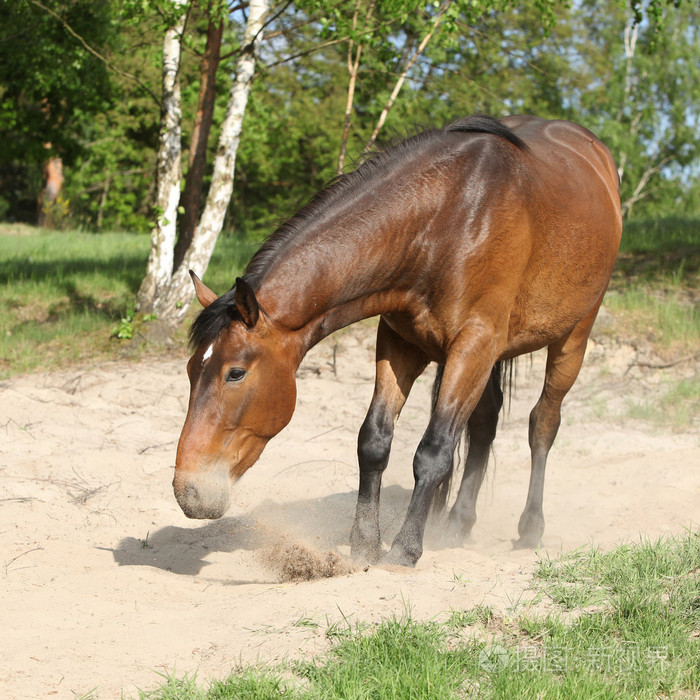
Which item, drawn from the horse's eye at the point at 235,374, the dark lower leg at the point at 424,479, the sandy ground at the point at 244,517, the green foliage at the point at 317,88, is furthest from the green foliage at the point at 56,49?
the dark lower leg at the point at 424,479

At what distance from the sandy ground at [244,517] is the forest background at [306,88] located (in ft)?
6.41

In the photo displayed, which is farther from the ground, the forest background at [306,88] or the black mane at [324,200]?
the forest background at [306,88]

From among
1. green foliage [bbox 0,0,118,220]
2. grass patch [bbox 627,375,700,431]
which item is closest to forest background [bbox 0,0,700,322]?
green foliage [bbox 0,0,118,220]

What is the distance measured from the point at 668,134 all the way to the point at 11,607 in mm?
35631

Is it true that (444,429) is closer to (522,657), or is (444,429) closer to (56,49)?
(522,657)

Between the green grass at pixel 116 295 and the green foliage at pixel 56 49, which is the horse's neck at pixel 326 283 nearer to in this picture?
the green grass at pixel 116 295

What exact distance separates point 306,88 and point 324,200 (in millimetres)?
22633

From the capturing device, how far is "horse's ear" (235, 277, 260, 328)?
329 centimetres

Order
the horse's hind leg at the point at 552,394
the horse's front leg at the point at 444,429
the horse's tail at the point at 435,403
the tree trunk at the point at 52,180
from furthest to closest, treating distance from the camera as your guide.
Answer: the tree trunk at the point at 52,180 → the horse's hind leg at the point at 552,394 → the horse's tail at the point at 435,403 → the horse's front leg at the point at 444,429

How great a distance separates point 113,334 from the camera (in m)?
8.46

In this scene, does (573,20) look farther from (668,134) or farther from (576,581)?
(576,581)

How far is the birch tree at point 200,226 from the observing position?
343 inches

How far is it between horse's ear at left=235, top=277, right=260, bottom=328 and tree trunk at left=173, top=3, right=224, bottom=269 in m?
6.09

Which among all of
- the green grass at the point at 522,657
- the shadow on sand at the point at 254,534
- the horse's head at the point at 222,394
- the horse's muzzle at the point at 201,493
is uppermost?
the horse's head at the point at 222,394
